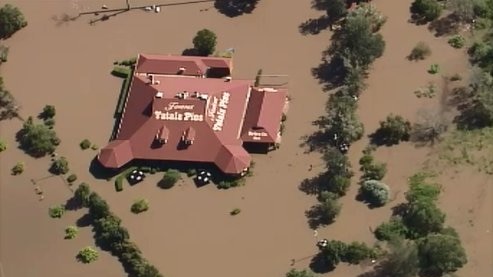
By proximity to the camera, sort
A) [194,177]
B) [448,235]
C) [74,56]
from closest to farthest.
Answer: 1. [448,235]
2. [194,177]
3. [74,56]

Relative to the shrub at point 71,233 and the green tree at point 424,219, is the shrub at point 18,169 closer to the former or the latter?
the shrub at point 71,233

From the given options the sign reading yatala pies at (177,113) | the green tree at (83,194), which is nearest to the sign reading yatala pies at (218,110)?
the sign reading yatala pies at (177,113)

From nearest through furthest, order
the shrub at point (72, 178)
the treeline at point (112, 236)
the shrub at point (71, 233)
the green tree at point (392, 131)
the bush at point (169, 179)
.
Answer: the treeline at point (112, 236) < the shrub at point (71, 233) < the bush at point (169, 179) < the green tree at point (392, 131) < the shrub at point (72, 178)

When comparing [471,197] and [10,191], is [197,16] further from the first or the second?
[471,197]

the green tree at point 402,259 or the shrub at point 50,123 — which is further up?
the green tree at point 402,259

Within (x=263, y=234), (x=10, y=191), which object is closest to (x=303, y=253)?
(x=263, y=234)

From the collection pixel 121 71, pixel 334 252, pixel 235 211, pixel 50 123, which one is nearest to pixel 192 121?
pixel 235 211
